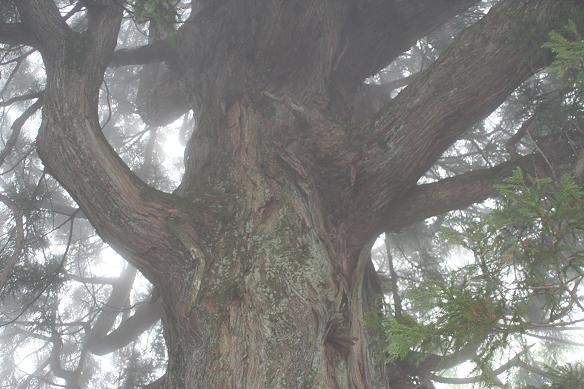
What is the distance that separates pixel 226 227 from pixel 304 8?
6.97 feet

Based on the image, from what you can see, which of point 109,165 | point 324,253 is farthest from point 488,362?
point 109,165

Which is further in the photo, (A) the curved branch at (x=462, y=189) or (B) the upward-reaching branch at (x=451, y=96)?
(A) the curved branch at (x=462, y=189)

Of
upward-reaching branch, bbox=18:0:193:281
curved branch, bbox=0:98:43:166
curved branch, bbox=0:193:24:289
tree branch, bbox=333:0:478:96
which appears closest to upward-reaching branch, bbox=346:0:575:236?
upward-reaching branch, bbox=18:0:193:281

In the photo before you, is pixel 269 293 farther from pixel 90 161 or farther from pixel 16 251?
pixel 16 251

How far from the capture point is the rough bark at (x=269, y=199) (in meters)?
2.03

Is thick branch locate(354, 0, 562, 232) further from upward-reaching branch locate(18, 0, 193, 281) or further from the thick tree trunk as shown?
upward-reaching branch locate(18, 0, 193, 281)

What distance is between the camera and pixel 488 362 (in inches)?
63.4

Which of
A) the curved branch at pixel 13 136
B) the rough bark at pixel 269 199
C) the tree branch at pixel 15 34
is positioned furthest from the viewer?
the curved branch at pixel 13 136

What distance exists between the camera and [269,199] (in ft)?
8.23

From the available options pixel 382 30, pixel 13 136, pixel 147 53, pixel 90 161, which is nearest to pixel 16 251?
pixel 90 161

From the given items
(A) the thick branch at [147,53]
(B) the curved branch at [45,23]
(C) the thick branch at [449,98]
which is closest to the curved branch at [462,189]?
(C) the thick branch at [449,98]

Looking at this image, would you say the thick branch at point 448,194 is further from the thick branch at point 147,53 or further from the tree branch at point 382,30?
the thick branch at point 147,53

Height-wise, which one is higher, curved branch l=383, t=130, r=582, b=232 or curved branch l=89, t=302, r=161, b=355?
curved branch l=89, t=302, r=161, b=355

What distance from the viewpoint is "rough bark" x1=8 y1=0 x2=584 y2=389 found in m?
2.03
